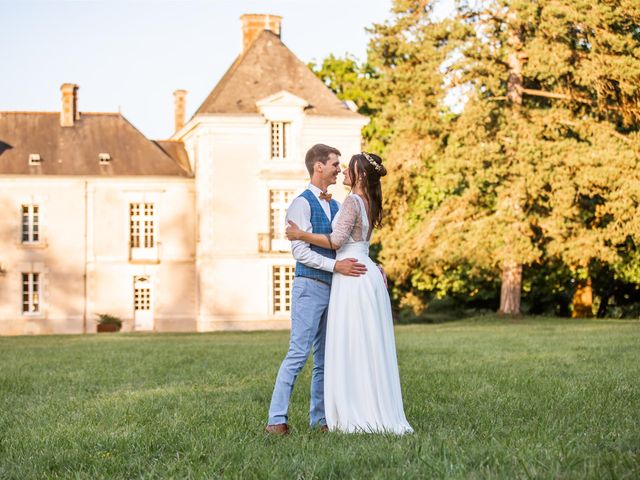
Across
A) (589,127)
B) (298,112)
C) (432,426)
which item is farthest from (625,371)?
(298,112)

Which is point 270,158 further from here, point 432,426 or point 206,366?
point 432,426

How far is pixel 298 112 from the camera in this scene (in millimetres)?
42438

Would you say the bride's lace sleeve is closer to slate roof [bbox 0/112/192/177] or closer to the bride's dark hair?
the bride's dark hair

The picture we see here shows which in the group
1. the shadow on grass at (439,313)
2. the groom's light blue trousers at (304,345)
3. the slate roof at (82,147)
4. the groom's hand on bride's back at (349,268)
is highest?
the slate roof at (82,147)

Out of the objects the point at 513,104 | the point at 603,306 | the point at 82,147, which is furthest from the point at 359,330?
the point at 603,306

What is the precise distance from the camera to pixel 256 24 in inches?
1828

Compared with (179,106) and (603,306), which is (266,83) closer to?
(179,106)

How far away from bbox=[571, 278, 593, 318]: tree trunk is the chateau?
1022 centimetres

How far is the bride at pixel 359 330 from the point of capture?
25.2ft

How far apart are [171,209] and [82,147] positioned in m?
4.49

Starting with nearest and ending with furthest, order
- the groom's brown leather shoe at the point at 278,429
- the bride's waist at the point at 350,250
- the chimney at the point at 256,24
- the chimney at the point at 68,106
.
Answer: the groom's brown leather shoe at the point at 278,429
the bride's waist at the point at 350,250
the chimney at the point at 68,106
the chimney at the point at 256,24

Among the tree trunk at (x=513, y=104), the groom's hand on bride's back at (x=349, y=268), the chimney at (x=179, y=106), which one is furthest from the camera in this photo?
the chimney at (x=179, y=106)

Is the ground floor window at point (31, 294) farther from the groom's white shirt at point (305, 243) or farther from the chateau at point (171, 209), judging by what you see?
the groom's white shirt at point (305, 243)

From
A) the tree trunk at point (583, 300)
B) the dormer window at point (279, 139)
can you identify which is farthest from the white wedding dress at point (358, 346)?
the tree trunk at point (583, 300)
